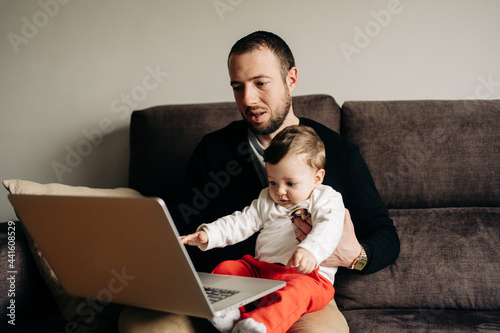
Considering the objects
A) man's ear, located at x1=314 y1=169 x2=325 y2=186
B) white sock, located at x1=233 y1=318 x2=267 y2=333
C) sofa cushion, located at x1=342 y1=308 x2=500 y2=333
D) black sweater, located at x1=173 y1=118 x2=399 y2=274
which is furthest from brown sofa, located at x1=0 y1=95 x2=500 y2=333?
white sock, located at x1=233 y1=318 x2=267 y2=333

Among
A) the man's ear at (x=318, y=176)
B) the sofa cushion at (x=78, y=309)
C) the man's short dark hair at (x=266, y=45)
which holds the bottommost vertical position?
the sofa cushion at (x=78, y=309)

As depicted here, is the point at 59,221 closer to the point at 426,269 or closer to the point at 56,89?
the point at 426,269

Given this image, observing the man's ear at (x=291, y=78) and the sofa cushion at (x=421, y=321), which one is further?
the man's ear at (x=291, y=78)

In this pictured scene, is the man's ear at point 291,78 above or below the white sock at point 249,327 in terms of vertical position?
above

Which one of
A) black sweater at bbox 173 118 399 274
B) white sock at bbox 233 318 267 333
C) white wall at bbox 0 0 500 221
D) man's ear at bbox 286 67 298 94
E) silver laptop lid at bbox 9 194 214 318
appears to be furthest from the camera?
white wall at bbox 0 0 500 221

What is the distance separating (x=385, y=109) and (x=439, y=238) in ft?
1.87

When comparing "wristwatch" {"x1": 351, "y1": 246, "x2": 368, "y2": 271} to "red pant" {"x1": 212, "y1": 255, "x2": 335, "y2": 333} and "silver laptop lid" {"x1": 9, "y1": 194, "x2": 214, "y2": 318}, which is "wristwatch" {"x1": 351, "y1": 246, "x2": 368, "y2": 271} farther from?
"silver laptop lid" {"x1": 9, "y1": 194, "x2": 214, "y2": 318}

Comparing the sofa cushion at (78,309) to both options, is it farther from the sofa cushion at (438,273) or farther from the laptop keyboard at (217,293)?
the sofa cushion at (438,273)

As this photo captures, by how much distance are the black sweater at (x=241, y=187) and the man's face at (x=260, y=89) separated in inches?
4.7

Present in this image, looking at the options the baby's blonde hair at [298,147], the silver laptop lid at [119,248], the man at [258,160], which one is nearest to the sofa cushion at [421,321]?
the man at [258,160]

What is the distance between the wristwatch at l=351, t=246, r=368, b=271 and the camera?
4.40 feet

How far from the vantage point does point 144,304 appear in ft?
3.32

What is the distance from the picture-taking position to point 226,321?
0.99 metres

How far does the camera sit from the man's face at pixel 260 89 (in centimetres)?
151
